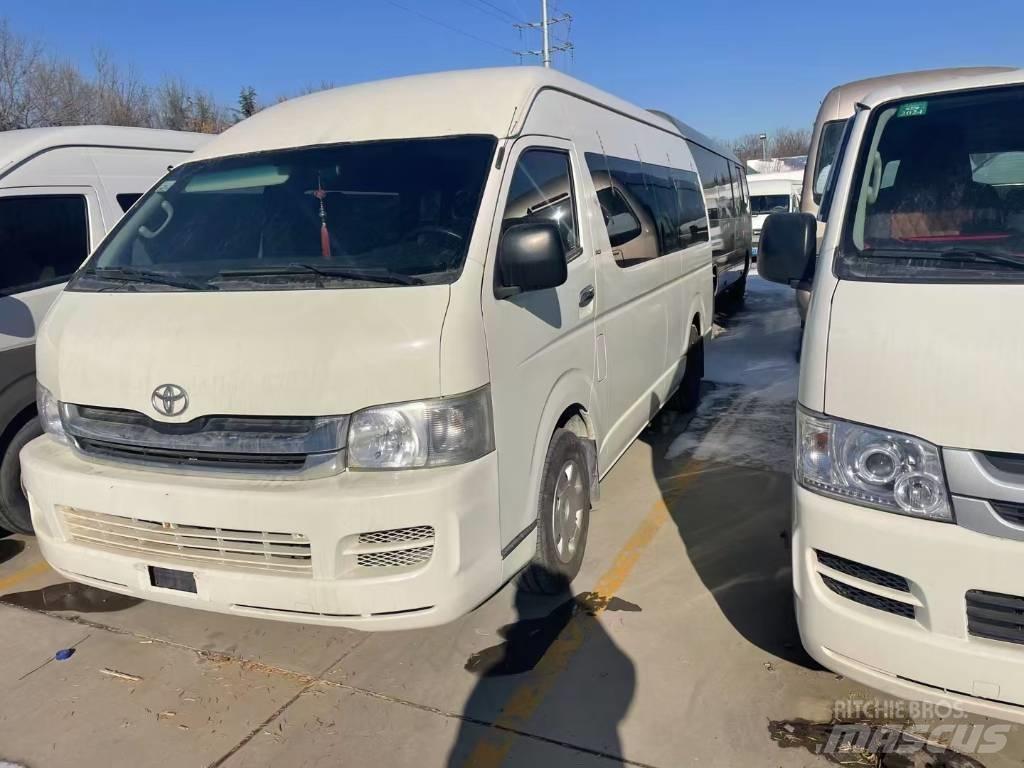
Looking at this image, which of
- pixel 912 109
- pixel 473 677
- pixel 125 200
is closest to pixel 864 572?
pixel 473 677

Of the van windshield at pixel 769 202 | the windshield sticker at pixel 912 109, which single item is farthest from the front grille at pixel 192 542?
the van windshield at pixel 769 202

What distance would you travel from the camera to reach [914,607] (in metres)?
2.33

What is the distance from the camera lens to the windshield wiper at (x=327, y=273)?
117 inches

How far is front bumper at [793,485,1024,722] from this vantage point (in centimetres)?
220

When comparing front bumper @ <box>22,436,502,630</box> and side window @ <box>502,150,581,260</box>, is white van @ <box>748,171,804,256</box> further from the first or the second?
front bumper @ <box>22,436,502,630</box>

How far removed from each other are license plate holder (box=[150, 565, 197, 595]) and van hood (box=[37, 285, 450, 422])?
601 millimetres

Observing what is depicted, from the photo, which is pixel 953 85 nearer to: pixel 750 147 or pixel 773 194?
pixel 773 194

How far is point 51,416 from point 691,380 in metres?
5.14

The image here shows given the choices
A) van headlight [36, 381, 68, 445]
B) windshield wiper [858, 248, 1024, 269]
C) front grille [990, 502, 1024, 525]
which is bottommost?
front grille [990, 502, 1024, 525]

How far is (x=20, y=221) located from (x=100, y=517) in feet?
9.78

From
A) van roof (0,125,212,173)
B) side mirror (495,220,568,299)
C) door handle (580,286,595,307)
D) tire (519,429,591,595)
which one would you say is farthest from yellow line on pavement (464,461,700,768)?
van roof (0,125,212,173)

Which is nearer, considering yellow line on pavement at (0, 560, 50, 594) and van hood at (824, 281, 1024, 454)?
van hood at (824, 281, 1024, 454)

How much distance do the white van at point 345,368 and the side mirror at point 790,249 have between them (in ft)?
2.99

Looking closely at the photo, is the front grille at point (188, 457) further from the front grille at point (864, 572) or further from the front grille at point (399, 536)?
the front grille at point (864, 572)
